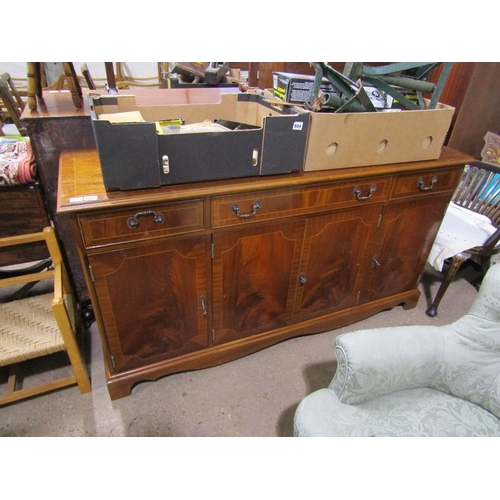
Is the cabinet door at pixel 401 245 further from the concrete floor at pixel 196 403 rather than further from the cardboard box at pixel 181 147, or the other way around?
the cardboard box at pixel 181 147

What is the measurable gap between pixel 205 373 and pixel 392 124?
1299 mm

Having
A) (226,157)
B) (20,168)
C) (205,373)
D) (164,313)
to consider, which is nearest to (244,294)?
(164,313)

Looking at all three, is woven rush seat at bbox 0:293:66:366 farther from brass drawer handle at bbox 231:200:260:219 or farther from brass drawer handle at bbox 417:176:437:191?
brass drawer handle at bbox 417:176:437:191

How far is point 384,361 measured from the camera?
99 centimetres

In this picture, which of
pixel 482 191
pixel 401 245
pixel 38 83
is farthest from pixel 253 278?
pixel 482 191

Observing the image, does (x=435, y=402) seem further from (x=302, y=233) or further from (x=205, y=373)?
(x=205, y=373)

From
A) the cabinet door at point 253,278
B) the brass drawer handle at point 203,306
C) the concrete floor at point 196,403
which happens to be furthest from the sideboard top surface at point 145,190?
the concrete floor at point 196,403

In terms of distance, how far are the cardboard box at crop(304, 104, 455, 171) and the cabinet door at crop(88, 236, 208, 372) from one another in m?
0.54

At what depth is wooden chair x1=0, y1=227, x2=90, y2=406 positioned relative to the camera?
4.02 feet

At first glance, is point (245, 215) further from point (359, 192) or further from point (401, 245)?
point (401, 245)

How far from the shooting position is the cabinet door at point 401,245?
152 cm

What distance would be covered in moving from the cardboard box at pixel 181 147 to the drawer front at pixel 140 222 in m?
0.08

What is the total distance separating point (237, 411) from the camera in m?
1.38

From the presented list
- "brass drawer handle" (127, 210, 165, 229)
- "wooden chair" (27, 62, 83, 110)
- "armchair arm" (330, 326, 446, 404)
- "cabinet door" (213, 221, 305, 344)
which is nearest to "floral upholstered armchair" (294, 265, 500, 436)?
"armchair arm" (330, 326, 446, 404)
